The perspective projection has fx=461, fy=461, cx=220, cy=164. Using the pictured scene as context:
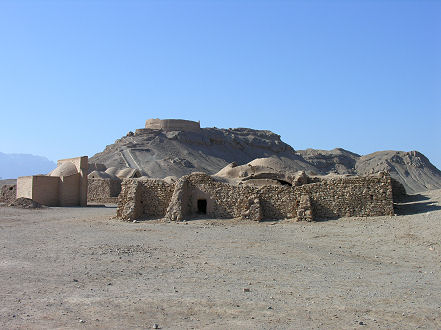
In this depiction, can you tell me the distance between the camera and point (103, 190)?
1278 inches

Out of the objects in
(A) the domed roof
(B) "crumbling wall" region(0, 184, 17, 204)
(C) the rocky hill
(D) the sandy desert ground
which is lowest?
(D) the sandy desert ground

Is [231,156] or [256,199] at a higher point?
[231,156]

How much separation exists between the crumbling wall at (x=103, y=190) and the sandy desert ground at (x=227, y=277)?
18.4 m

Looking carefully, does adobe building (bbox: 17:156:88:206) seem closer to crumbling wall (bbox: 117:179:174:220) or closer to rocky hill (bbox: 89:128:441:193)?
crumbling wall (bbox: 117:179:174:220)

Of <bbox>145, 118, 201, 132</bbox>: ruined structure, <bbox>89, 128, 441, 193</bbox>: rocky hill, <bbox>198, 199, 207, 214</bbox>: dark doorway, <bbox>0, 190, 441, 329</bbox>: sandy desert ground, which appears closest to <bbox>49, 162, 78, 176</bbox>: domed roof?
<bbox>198, 199, 207, 214</bbox>: dark doorway

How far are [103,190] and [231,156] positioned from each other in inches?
1450

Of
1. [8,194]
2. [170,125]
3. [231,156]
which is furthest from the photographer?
[231,156]

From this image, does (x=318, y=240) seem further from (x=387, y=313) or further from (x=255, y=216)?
(x=387, y=313)

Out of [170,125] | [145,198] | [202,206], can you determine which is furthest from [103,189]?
[170,125]

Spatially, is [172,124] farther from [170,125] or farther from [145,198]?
[145,198]

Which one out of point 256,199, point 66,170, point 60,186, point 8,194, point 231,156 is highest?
point 231,156

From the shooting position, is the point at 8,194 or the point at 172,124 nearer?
the point at 8,194

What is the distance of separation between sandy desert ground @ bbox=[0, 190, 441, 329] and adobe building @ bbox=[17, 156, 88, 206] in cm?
1375

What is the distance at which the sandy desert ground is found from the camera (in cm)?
544
